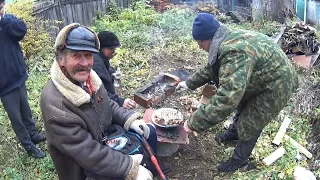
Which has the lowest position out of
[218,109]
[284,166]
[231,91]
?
[284,166]

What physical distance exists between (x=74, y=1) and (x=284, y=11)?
5.88 metres

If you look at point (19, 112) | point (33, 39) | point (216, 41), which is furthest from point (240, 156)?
point (33, 39)

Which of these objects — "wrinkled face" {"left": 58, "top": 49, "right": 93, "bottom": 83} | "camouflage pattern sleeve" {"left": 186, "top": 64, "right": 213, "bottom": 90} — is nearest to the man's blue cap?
"camouflage pattern sleeve" {"left": 186, "top": 64, "right": 213, "bottom": 90}

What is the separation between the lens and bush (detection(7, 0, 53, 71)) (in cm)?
627

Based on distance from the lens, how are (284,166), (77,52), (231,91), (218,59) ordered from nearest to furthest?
(77,52) < (231,91) < (218,59) < (284,166)

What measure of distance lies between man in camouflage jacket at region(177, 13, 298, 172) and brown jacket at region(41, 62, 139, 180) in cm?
98

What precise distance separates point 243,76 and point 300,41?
471 cm

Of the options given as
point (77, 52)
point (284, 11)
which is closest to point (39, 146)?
point (77, 52)

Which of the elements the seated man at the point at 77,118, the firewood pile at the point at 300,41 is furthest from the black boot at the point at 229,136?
the firewood pile at the point at 300,41

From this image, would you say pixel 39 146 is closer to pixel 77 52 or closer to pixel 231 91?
pixel 77 52

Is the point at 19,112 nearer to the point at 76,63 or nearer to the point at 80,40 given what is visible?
the point at 76,63

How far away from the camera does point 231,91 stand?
284 centimetres

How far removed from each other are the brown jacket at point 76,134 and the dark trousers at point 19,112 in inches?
56.6

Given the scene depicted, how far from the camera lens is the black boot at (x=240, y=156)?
Answer: 350 cm
